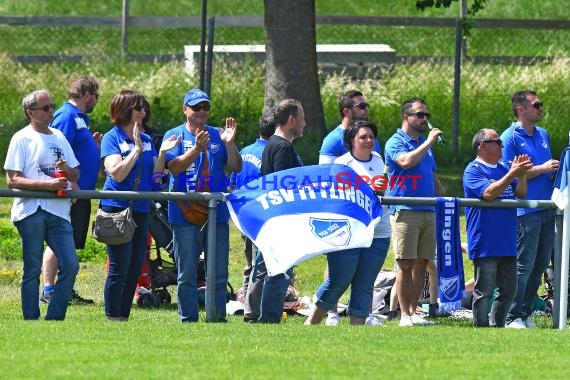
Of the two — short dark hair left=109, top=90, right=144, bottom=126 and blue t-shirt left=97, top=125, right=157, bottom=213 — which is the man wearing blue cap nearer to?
blue t-shirt left=97, top=125, right=157, bottom=213

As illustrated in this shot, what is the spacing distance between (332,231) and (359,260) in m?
0.47

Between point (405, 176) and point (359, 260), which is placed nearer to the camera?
point (359, 260)

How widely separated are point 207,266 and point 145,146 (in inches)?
40.8

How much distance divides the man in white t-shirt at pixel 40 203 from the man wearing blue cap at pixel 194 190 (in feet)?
2.67

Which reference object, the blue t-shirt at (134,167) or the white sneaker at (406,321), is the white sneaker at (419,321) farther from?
the blue t-shirt at (134,167)

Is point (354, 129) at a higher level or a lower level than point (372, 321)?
higher

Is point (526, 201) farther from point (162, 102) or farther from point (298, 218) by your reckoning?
point (162, 102)

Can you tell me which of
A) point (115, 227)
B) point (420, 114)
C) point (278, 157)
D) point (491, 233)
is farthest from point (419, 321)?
point (115, 227)

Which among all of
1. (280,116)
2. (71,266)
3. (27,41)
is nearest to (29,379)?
(71,266)

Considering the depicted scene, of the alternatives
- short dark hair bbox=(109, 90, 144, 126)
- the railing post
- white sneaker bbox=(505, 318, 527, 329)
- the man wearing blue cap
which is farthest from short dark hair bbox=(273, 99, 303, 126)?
white sneaker bbox=(505, 318, 527, 329)

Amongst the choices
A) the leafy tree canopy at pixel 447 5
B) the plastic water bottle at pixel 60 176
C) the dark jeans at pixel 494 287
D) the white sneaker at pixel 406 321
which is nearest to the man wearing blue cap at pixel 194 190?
the plastic water bottle at pixel 60 176

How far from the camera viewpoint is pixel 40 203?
37.7 feet

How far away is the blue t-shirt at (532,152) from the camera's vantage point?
13156 millimetres

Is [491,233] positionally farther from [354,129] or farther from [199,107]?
[199,107]
